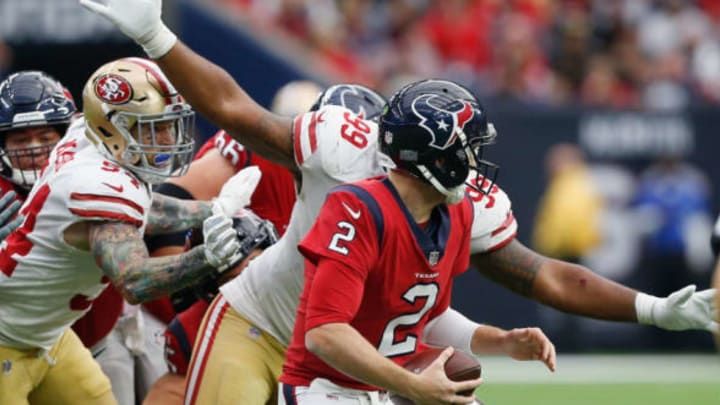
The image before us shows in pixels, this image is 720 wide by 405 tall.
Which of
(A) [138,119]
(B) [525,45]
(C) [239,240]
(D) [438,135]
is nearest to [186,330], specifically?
(C) [239,240]

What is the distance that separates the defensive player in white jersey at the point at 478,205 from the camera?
14.4ft

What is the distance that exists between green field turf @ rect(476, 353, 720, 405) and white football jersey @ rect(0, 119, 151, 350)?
4.51 m

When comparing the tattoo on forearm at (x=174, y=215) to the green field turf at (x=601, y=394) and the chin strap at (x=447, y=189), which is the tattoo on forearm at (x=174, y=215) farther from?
the green field turf at (x=601, y=394)

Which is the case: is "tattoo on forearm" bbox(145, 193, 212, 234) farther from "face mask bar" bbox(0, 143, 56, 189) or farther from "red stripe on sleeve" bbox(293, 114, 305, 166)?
"red stripe on sleeve" bbox(293, 114, 305, 166)

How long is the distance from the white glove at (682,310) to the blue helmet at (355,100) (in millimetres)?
1174

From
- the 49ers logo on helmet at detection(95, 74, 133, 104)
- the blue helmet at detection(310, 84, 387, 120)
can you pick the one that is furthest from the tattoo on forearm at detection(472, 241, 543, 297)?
the 49ers logo on helmet at detection(95, 74, 133, 104)

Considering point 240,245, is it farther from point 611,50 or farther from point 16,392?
point 611,50

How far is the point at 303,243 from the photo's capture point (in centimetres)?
396

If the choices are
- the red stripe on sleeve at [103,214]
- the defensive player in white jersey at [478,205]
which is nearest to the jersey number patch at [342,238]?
the defensive player in white jersey at [478,205]

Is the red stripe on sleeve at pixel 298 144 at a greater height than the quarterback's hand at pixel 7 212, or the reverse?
the red stripe on sleeve at pixel 298 144

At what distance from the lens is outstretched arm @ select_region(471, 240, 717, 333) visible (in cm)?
467

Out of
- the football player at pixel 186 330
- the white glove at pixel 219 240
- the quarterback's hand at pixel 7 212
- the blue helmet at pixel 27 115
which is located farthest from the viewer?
the blue helmet at pixel 27 115

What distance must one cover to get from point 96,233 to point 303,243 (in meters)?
0.91

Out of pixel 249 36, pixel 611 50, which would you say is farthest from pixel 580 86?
pixel 249 36
